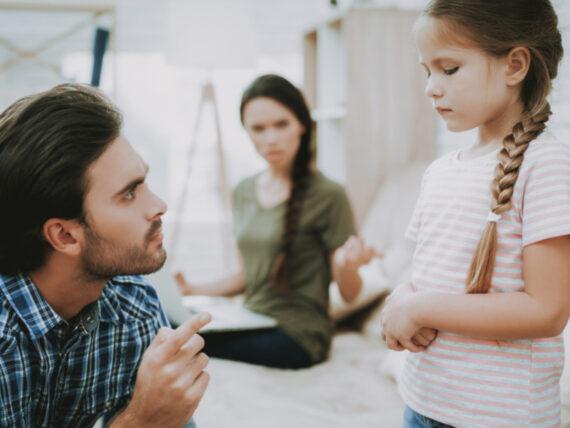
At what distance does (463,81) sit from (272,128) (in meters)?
1.14

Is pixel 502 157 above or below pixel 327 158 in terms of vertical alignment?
above

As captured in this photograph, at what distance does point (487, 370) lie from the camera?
0.91 m

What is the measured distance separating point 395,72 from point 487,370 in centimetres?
214

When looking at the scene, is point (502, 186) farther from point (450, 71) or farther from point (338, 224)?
point (338, 224)

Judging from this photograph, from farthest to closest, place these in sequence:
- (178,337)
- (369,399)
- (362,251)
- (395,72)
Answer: (395,72)
(369,399)
(362,251)
(178,337)

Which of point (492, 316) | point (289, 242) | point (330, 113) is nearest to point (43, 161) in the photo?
point (492, 316)

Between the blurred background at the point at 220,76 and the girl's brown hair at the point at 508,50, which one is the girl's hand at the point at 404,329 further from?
the blurred background at the point at 220,76

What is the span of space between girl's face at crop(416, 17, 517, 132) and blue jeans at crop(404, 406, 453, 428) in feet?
1.46

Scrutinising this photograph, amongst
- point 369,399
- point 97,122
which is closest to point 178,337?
point 97,122

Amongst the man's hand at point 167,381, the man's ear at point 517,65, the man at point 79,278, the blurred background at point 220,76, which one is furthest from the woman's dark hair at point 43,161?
the blurred background at point 220,76

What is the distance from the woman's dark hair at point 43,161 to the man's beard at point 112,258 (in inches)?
2.1

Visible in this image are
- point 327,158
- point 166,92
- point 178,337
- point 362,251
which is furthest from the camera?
point 166,92

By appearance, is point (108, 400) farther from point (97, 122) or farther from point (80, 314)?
point (97, 122)

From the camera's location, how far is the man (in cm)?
99
